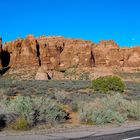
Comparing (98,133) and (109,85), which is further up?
(109,85)

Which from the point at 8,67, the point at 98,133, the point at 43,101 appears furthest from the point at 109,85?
the point at 8,67

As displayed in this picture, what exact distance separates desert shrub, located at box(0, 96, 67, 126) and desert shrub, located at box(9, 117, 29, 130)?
1.21 ft

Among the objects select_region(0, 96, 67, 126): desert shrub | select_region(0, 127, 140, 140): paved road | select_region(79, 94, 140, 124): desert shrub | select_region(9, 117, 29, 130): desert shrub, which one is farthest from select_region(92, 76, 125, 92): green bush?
select_region(9, 117, 29, 130): desert shrub

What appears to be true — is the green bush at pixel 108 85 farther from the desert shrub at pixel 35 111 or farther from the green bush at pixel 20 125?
the green bush at pixel 20 125

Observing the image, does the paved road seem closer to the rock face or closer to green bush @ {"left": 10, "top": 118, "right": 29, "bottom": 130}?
green bush @ {"left": 10, "top": 118, "right": 29, "bottom": 130}

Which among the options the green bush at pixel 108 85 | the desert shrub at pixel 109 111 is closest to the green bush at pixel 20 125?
the desert shrub at pixel 109 111

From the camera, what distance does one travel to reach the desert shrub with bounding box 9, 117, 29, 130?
1306 centimetres

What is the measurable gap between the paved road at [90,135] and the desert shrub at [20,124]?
56.8 inches

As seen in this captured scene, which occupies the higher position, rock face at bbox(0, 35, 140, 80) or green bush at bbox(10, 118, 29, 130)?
rock face at bbox(0, 35, 140, 80)

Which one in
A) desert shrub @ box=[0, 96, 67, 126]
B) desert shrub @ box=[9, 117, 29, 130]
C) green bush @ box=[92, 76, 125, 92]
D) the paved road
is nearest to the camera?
the paved road

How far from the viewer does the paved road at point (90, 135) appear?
11.3 m

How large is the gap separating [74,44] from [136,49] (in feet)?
79.6

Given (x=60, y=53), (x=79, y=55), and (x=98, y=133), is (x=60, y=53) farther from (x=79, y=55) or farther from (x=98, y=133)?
(x=98, y=133)

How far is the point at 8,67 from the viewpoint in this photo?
124 metres
